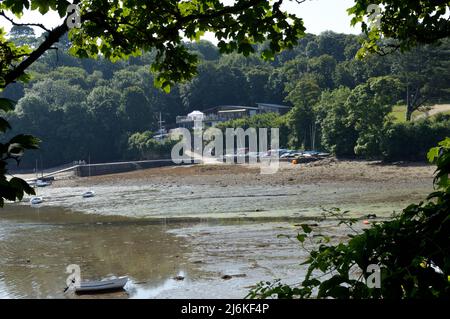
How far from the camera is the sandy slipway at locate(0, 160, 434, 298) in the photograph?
62.1 ft

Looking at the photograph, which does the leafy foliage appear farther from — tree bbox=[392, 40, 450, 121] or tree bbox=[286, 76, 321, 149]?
tree bbox=[286, 76, 321, 149]

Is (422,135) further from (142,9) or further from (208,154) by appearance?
(142,9)

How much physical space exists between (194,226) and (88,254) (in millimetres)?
7072

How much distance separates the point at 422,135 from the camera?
52.7m

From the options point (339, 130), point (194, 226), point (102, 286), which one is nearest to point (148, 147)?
point (339, 130)

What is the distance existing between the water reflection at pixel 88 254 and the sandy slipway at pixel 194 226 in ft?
0.15

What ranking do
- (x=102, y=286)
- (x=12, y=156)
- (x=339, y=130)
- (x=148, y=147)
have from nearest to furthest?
1. (x=12, y=156)
2. (x=102, y=286)
3. (x=339, y=130)
4. (x=148, y=147)

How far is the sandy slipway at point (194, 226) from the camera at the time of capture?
746 inches

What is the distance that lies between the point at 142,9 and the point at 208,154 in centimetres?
7010

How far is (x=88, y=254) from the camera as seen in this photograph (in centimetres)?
2397

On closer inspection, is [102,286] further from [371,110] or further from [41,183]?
[41,183]

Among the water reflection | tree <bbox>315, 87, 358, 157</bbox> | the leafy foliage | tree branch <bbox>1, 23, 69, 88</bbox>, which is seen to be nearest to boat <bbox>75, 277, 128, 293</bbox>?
the water reflection

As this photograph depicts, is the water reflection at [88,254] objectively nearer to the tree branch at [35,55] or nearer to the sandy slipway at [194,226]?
the sandy slipway at [194,226]
